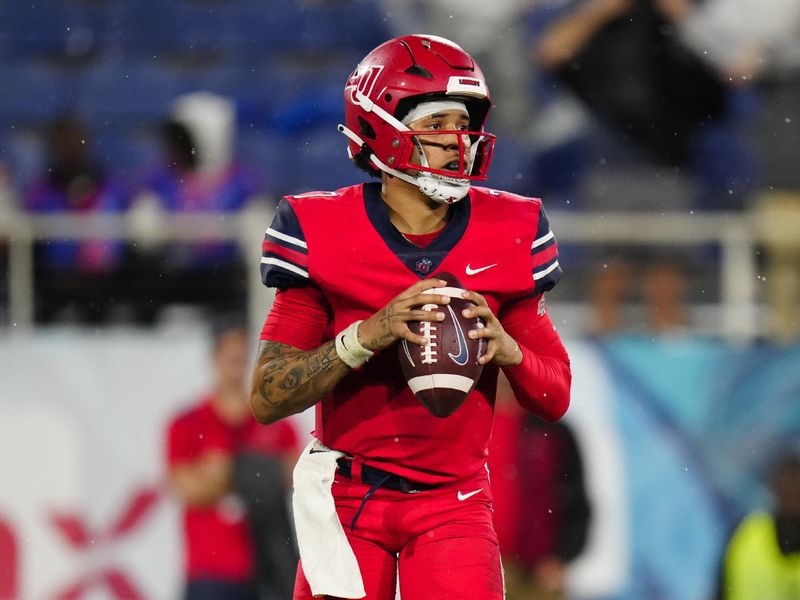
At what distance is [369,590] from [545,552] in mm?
3404

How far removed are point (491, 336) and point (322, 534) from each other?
0.56 m

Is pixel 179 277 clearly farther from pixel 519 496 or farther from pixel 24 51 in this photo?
pixel 24 51

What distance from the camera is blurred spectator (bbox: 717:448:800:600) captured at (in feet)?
20.1

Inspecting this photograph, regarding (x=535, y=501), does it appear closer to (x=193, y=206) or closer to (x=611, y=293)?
(x=611, y=293)

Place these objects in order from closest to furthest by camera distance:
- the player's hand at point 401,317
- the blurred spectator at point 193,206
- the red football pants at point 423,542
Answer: the player's hand at point 401,317 < the red football pants at point 423,542 < the blurred spectator at point 193,206

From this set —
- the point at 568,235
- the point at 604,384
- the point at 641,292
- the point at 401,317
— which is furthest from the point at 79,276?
the point at 401,317

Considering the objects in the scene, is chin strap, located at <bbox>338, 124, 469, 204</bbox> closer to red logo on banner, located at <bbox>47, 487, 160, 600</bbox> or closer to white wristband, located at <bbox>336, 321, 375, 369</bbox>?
white wristband, located at <bbox>336, 321, 375, 369</bbox>

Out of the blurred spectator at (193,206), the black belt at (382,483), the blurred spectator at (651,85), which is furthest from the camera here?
the blurred spectator at (651,85)

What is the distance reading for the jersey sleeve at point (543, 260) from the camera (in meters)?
3.16

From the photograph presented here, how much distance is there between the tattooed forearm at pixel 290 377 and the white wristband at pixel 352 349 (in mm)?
17

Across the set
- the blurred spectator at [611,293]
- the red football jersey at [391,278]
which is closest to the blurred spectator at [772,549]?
the blurred spectator at [611,293]

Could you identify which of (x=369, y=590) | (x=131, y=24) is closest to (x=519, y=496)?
(x=369, y=590)

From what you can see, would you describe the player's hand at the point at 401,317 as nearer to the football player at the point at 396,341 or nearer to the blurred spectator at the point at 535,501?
the football player at the point at 396,341

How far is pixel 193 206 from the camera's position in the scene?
696 centimetres
